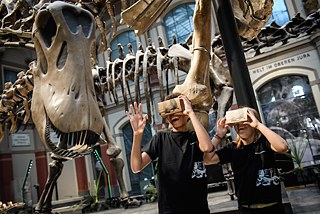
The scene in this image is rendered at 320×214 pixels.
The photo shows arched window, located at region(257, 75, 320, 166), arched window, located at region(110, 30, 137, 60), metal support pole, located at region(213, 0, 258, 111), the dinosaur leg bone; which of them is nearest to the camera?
metal support pole, located at region(213, 0, 258, 111)

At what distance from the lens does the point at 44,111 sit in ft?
4.37

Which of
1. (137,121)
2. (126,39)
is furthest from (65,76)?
(126,39)

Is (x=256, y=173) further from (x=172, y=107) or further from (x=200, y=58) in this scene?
(x=200, y=58)

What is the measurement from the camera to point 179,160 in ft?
4.18

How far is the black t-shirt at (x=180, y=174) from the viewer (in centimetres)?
121

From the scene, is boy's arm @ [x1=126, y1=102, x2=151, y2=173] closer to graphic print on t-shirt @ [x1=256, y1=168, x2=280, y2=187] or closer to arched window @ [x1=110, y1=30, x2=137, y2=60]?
graphic print on t-shirt @ [x1=256, y1=168, x2=280, y2=187]

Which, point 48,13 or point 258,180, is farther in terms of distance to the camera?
point 48,13

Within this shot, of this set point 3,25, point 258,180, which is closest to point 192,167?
point 258,180

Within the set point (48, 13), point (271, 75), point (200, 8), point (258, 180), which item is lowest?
point (258, 180)

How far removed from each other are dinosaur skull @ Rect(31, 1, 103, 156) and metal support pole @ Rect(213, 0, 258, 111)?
783 millimetres

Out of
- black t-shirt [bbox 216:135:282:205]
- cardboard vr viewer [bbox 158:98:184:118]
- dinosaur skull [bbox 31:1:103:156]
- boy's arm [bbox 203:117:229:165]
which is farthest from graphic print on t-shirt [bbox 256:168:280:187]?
dinosaur skull [bbox 31:1:103:156]

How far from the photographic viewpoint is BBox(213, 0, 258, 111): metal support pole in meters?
1.58

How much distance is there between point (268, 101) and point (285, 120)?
0.69 metres

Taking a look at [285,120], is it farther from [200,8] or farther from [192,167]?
[192,167]
